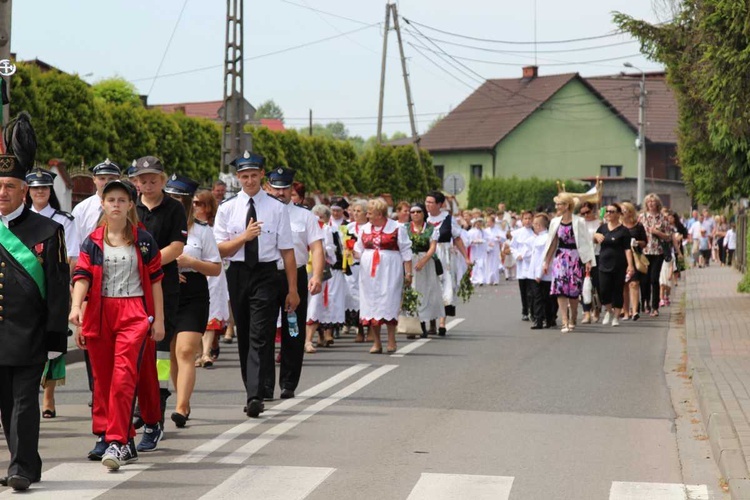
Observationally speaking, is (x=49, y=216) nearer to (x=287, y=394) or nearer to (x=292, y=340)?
(x=292, y=340)

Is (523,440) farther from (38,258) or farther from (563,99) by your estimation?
(563,99)

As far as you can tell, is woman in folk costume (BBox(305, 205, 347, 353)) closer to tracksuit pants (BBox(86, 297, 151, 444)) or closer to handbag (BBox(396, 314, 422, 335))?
handbag (BBox(396, 314, 422, 335))

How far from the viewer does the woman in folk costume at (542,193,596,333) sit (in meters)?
20.4

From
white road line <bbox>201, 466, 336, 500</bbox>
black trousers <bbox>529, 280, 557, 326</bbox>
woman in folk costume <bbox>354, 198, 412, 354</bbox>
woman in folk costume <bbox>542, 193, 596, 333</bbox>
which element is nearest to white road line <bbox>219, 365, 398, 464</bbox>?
white road line <bbox>201, 466, 336, 500</bbox>

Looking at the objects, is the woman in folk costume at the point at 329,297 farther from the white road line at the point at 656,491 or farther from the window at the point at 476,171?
the window at the point at 476,171

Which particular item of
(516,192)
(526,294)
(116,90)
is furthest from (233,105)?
(116,90)

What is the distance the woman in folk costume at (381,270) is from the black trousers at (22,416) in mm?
8811

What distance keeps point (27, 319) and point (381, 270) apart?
30.0ft

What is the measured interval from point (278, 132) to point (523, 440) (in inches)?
1720

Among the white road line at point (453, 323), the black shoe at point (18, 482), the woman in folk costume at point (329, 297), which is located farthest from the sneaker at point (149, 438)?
the white road line at point (453, 323)

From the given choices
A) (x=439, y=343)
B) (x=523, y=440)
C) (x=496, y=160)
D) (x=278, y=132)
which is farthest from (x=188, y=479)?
(x=496, y=160)

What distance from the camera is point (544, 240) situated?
70.4ft

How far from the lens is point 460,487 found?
7992mm

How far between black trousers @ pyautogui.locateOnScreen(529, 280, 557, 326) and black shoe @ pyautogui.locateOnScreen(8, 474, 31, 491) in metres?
14.0
